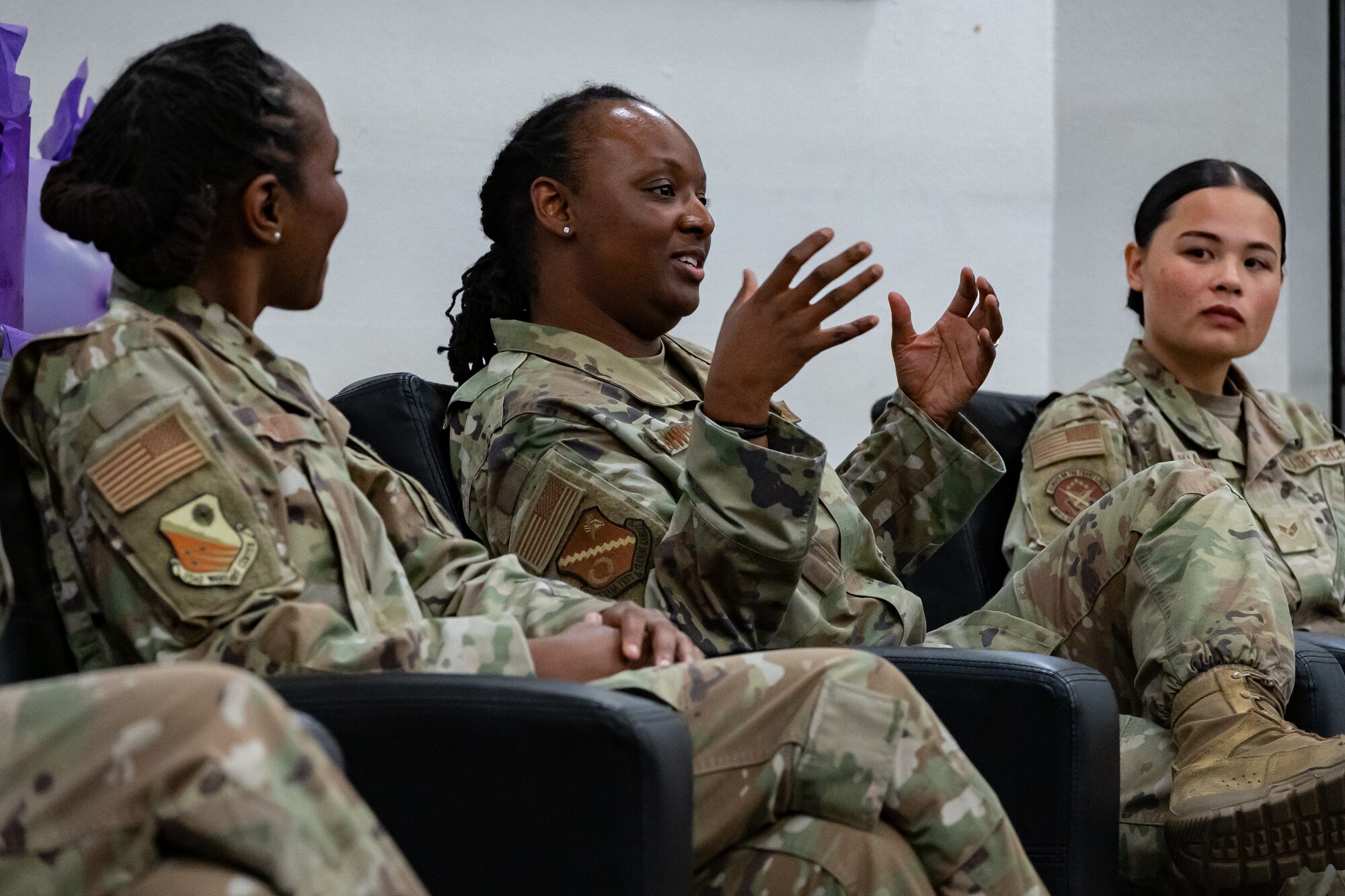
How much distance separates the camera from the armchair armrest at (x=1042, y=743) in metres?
1.40

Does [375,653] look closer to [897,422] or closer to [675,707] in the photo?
[675,707]

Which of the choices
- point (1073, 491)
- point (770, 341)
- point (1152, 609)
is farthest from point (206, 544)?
point (1073, 491)

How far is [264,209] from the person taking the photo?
134 centimetres

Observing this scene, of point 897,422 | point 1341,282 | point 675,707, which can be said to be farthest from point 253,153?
point 1341,282

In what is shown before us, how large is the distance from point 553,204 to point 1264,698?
99 cm

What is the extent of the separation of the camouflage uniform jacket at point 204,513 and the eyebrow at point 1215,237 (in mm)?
1486

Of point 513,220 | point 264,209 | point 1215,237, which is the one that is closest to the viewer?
point 264,209

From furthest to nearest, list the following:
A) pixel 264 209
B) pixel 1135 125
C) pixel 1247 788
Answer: pixel 1135 125, pixel 1247 788, pixel 264 209

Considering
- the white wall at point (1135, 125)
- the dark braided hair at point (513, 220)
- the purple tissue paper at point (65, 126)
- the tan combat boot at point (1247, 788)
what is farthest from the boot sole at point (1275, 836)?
the white wall at point (1135, 125)

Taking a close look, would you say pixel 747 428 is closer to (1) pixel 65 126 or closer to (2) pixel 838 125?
(1) pixel 65 126

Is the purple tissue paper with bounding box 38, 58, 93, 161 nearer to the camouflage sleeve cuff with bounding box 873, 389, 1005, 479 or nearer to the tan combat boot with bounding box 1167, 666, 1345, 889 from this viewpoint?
the camouflage sleeve cuff with bounding box 873, 389, 1005, 479

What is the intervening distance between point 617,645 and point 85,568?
16.5 inches

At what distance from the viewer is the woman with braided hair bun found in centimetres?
114

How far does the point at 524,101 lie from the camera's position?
105 inches
